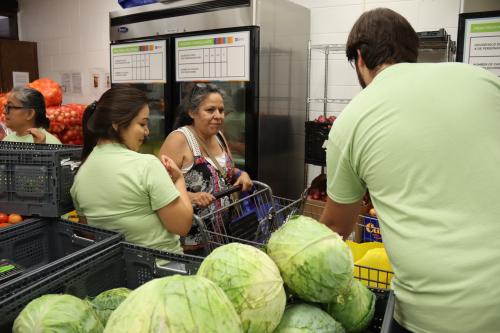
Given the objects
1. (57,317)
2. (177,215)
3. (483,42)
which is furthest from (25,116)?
(483,42)

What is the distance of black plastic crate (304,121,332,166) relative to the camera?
331 cm

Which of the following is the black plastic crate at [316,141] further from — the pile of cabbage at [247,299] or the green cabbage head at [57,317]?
the green cabbage head at [57,317]

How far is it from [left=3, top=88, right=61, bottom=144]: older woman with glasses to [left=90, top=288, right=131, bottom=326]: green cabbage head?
2.39 meters

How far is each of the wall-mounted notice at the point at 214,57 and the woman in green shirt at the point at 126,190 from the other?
63.0 inches

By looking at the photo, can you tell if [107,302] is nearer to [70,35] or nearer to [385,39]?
[385,39]

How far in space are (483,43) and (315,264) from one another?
228 cm

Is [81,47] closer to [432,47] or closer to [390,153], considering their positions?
[432,47]

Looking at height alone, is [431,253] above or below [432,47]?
below

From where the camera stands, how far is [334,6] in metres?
3.79

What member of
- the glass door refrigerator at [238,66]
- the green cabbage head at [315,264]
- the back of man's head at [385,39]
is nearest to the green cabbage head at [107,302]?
the green cabbage head at [315,264]

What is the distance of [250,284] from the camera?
90 cm

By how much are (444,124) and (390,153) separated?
16 cm

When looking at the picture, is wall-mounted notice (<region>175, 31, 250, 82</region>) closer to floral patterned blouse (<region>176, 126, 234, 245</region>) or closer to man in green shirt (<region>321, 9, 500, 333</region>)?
floral patterned blouse (<region>176, 126, 234, 245</region>)

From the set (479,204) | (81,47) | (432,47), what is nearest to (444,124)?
(479,204)
